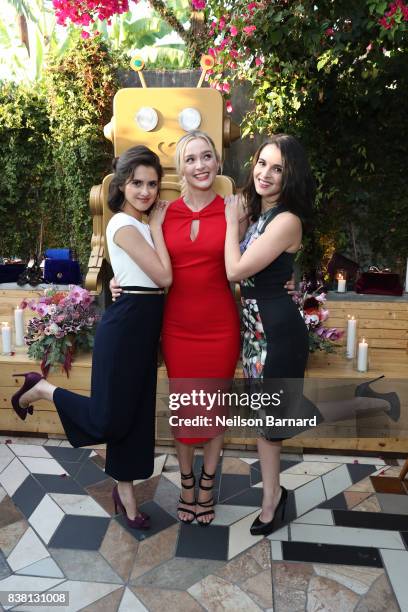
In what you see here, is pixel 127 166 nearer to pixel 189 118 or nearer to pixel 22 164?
pixel 189 118

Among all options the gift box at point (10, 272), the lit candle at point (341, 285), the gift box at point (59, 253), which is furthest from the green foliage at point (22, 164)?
the lit candle at point (341, 285)

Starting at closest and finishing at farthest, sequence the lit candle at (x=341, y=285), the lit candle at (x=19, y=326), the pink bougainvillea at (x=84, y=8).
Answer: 1. the lit candle at (x=19, y=326)
2. the pink bougainvillea at (x=84, y=8)
3. the lit candle at (x=341, y=285)

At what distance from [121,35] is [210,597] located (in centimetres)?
1309

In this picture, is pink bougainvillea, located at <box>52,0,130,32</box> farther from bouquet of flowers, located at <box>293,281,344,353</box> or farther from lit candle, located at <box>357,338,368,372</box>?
lit candle, located at <box>357,338,368,372</box>

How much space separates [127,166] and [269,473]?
56.8 inches

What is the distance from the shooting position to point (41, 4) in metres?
12.4

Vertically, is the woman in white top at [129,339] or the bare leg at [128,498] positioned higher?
the woman in white top at [129,339]

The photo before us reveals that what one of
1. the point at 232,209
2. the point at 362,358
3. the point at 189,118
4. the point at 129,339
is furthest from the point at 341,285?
the point at 129,339

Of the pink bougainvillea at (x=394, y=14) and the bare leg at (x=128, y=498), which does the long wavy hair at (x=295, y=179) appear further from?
the bare leg at (x=128, y=498)

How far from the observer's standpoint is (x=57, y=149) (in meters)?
4.77

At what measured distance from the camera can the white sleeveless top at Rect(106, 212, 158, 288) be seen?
2.04 m

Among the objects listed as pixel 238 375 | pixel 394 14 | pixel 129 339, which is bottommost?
pixel 238 375

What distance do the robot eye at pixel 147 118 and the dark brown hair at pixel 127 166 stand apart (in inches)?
45.4

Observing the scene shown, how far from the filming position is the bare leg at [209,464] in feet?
7.68
